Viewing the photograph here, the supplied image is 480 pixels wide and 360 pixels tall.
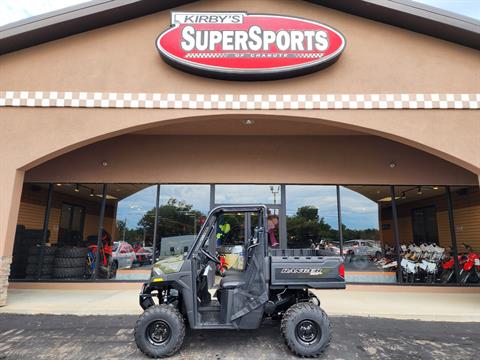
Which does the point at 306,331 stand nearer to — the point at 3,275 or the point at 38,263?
the point at 3,275

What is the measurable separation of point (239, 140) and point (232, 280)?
5.33 meters

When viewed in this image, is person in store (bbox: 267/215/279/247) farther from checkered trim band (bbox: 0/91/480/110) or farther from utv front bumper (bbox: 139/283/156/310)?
utv front bumper (bbox: 139/283/156/310)

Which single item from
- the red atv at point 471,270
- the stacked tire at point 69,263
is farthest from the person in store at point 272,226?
the stacked tire at point 69,263

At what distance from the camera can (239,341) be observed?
15.3 feet

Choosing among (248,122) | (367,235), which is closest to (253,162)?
(248,122)

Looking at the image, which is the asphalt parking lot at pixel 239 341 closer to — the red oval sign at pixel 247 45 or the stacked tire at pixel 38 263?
the stacked tire at pixel 38 263

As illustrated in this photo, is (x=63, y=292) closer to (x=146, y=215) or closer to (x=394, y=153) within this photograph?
(x=146, y=215)

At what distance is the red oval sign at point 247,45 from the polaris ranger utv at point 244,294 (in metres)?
3.63

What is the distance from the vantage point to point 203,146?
9008mm

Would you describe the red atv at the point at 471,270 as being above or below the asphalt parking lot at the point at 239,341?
above

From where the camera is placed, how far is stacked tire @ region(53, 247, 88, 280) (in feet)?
28.7

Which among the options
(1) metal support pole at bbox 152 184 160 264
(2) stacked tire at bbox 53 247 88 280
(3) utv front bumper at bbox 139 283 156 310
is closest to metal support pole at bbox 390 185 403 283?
(1) metal support pole at bbox 152 184 160 264

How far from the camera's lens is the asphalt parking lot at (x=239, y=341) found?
4215 mm

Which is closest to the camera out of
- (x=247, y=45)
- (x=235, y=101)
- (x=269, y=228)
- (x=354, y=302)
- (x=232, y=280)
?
(x=232, y=280)
